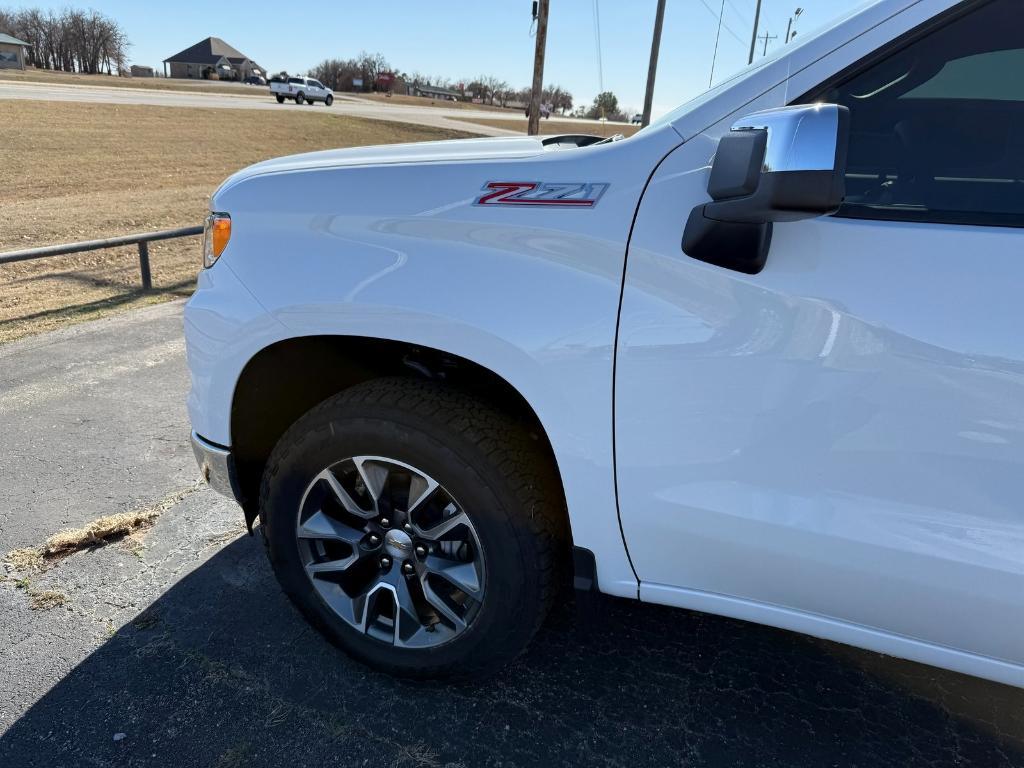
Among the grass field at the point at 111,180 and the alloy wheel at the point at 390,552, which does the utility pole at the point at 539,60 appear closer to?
the grass field at the point at 111,180

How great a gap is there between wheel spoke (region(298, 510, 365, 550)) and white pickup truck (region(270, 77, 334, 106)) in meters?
50.8

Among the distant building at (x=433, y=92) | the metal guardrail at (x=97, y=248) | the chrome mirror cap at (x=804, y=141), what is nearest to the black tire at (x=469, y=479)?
the chrome mirror cap at (x=804, y=141)

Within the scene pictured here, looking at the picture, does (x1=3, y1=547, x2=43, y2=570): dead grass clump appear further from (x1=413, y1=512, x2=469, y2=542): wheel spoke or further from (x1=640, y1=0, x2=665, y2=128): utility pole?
(x1=640, y1=0, x2=665, y2=128): utility pole

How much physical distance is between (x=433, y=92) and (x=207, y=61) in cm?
3508

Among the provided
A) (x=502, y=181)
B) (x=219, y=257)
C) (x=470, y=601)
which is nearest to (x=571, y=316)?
(x=502, y=181)

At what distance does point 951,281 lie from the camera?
1.47m

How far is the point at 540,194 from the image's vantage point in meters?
1.78

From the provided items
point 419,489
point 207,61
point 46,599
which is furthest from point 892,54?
point 207,61

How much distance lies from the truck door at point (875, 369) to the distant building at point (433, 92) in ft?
344

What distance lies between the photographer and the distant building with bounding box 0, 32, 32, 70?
76.2 metres

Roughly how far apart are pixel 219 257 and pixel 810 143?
167cm

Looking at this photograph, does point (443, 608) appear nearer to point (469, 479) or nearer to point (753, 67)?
point (469, 479)

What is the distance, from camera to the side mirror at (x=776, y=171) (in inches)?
53.9

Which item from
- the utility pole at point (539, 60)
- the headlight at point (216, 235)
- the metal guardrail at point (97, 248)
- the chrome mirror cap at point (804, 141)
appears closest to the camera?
the chrome mirror cap at point (804, 141)
